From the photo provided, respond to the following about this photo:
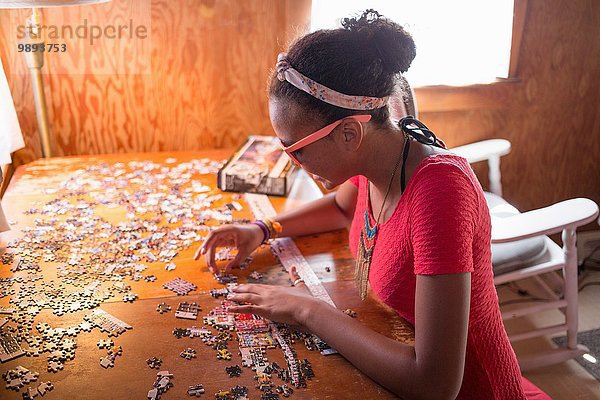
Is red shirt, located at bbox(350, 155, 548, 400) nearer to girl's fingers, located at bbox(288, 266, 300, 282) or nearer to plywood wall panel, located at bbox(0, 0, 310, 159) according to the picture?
girl's fingers, located at bbox(288, 266, 300, 282)

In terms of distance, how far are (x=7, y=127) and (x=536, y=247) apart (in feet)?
7.58

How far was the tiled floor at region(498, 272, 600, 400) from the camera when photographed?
2.81 metres

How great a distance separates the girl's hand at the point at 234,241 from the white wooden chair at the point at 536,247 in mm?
821

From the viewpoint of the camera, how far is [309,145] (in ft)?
4.94

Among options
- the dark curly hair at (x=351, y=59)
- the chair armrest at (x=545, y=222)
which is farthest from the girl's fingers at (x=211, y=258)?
the chair armrest at (x=545, y=222)

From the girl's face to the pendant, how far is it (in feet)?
0.73

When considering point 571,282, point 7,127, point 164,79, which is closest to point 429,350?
point 571,282

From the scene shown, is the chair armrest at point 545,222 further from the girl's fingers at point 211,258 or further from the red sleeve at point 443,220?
the girl's fingers at point 211,258

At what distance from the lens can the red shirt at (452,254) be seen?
52.4 inches

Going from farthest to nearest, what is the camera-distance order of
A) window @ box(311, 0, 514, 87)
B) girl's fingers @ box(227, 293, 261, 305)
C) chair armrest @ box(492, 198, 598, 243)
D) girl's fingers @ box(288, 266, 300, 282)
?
window @ box(311, 0, 514, 87), chair armrest @ box(492, 198, 598, 243), girl's fingers @ box(288, 266, 300, 282), girl's fingers @ box(227, 293, 261, 305)

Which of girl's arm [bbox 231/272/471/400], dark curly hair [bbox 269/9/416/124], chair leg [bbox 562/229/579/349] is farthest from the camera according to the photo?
chair leg [bbox 562/229/579/349]

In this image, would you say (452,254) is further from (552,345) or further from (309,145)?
(552,345)

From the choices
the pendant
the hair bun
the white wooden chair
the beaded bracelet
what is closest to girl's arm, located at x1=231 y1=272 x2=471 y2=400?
the pendant

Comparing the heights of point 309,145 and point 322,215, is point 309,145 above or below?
above
